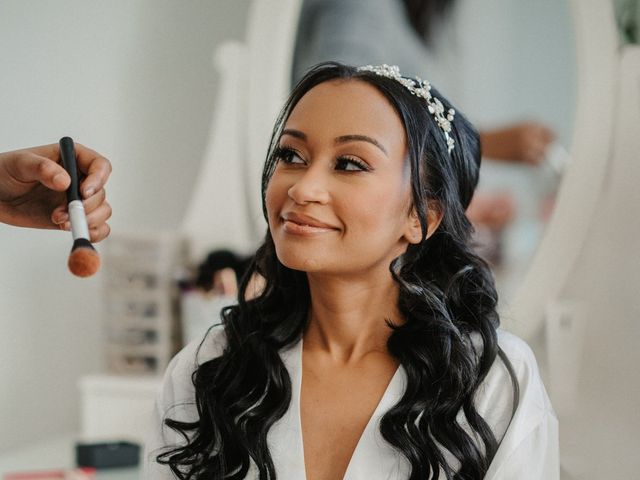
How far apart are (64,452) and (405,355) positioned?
2.83 feet

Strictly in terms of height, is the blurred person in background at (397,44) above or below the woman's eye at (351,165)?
above

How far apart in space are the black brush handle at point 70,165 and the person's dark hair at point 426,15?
79cm

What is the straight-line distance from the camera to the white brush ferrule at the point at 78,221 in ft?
2.21

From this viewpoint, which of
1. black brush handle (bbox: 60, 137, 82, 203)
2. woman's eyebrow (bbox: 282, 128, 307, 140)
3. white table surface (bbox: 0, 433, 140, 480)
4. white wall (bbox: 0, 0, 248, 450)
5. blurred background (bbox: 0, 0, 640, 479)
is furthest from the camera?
white wall (bbox: 0, 0, 248, 450)

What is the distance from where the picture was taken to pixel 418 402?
86cm

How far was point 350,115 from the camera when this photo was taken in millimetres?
842

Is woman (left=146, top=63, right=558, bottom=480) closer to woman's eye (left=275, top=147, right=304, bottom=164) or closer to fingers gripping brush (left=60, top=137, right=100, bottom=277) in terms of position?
woman's eye (left=275, top=147, right=304, bottom=164)

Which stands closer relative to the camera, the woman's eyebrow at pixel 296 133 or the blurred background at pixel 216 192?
the woman's eyebrow at pixel 296 133

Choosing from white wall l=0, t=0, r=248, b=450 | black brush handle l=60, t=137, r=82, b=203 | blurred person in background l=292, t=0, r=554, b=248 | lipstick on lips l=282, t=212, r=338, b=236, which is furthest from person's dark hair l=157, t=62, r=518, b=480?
white wall l=0, t=0, r=248, b=450

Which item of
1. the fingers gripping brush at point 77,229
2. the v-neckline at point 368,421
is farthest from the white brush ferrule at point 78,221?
the v-neckline at point 368,421

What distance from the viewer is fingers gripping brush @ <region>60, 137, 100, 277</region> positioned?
2.04 feet

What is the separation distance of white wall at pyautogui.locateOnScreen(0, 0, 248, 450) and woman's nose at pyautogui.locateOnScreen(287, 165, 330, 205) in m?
0.97

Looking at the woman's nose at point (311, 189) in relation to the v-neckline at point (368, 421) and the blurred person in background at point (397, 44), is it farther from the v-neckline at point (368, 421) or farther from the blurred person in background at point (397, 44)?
the blurred person in background at point (397, 44)

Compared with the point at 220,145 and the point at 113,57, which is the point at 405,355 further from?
the point at 113,57
